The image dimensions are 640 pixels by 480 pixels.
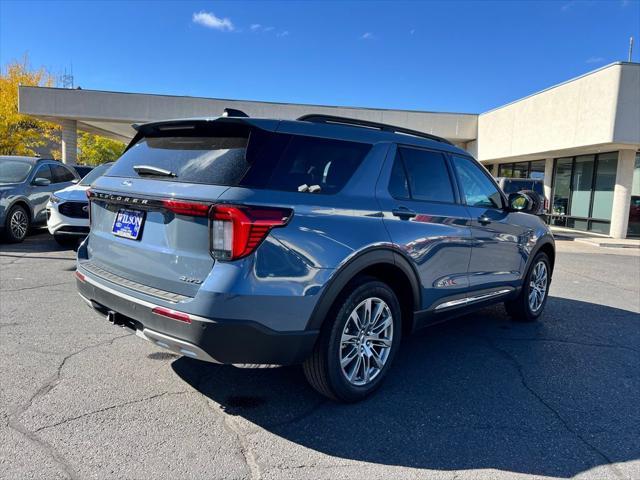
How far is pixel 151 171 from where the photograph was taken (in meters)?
3.12

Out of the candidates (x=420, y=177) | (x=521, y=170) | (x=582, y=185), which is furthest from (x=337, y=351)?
(x=521, y=170)

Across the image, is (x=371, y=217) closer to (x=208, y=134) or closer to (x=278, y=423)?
(x=208, y=134)

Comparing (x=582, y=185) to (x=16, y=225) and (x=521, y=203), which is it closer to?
(x=521, y=203)

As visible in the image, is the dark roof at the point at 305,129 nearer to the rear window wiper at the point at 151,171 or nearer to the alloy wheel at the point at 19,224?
the rear window wiper at the point at 151,171

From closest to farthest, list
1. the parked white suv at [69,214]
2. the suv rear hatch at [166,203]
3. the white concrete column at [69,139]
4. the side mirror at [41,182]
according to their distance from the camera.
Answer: the suv rear hatch at [166,203] → the parked white suv at [69,214] → the side mirror at [41,182] → the white concrete column at [69,139]

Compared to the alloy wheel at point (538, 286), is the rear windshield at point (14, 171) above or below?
above

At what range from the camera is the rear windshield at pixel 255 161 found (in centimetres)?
276

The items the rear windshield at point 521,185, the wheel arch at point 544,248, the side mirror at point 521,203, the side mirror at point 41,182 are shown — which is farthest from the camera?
the rear windshield at point 521,185

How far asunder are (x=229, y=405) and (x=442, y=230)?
2.09 metres

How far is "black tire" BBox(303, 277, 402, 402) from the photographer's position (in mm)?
3037

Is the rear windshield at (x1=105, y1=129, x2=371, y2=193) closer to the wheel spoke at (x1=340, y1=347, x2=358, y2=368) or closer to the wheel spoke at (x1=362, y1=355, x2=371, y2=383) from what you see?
the wheel spoke at (x1=340, y1=347, x2=358, y2=368)

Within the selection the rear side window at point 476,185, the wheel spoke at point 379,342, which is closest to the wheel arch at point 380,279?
the wheel spoke at point 379,342

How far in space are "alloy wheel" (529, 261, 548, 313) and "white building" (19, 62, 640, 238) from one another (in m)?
12.0

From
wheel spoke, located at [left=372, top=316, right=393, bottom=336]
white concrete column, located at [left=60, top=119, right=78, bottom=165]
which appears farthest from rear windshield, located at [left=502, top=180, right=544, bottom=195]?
white concrete column, located at [left=60, top=119, right=78, bottom=165]
